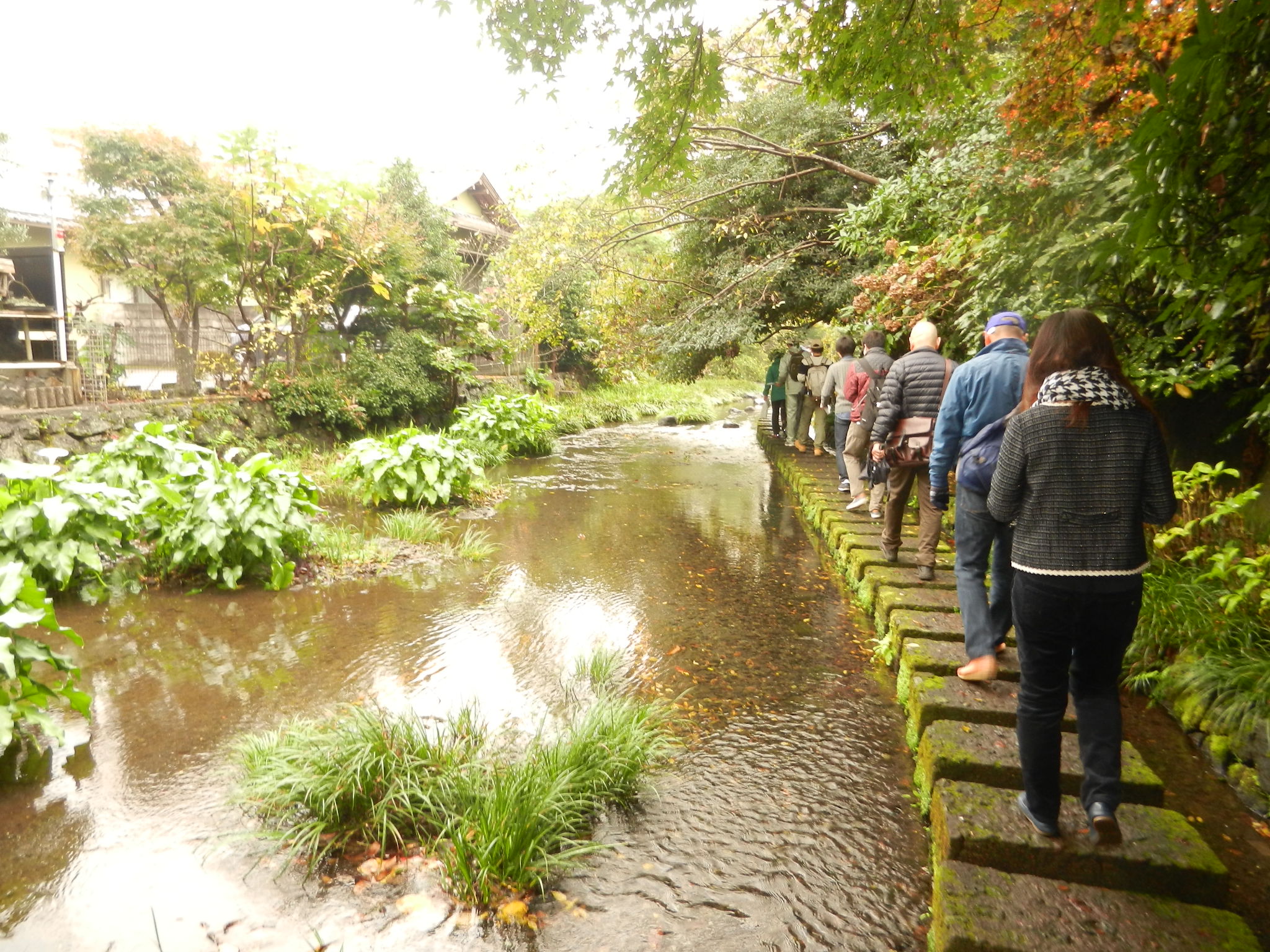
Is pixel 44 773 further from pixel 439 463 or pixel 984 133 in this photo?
pixel 984 133

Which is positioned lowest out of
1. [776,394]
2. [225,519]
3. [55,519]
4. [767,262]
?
[225,519]

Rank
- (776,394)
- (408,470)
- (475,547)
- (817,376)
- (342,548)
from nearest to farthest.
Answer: (342,548), (475,547), (408,470), (817,376), (776,394)

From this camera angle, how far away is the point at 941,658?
3.73 meters

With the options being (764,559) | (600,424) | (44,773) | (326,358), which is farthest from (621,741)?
(600,424)

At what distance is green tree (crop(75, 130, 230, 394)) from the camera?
382 inches

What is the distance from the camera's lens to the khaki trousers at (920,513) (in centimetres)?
501

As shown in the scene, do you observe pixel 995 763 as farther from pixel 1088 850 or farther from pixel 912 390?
pixel 912 390

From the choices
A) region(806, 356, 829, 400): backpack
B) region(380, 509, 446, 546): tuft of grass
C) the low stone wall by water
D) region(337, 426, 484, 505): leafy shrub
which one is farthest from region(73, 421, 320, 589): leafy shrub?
region(806, 356, 829, 400): backpack

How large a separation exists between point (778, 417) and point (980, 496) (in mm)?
10848

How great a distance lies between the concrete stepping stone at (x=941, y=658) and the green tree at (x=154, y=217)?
10.2 meters

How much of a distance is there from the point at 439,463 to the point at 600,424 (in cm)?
968

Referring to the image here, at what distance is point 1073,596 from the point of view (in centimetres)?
228

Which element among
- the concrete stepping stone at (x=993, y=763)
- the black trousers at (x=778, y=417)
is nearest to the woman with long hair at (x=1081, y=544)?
the concrete stepping stone at (x=993, y=763)

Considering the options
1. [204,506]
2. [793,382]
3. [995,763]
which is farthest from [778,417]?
[995,763]
